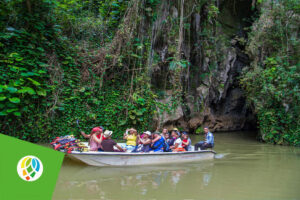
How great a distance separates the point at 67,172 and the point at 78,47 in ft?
23.2

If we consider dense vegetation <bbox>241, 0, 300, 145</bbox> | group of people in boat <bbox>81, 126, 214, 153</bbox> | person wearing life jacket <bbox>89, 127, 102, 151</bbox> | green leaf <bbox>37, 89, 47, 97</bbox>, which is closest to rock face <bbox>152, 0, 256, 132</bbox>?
dense vegetation <bbox>241, 0, 300, 145</bbox>

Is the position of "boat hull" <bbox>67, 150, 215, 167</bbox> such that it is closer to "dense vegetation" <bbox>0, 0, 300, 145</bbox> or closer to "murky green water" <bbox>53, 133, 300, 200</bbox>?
"murky green water" <bbox>53, 133, 300, 200</bbox>

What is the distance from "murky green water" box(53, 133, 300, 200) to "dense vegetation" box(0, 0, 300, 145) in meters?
3.47

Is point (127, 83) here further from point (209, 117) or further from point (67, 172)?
point (209, 117)

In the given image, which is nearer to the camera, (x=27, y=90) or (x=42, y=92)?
(x=27, y=90)

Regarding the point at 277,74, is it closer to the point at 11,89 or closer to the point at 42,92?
the point at 42,92

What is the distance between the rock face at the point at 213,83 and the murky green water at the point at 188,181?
5.98 m

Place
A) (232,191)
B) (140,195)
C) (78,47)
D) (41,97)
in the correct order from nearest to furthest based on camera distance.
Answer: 1. (140,195)
2. (232,191)
3. (41,97)
4. (78,47)

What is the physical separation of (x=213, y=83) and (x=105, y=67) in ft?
29.2

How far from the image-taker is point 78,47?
1221 cm

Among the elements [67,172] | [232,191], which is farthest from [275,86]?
[67,172]

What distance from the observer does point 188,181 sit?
21.5 ft

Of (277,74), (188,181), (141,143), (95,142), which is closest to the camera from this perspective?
(188,181)

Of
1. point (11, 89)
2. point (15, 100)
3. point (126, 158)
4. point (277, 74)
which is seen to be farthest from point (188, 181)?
point (277, 74)
